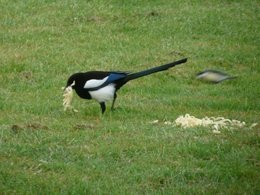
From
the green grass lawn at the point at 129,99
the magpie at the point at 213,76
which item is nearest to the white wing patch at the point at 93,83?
the green grass lawn at the point at 129,99

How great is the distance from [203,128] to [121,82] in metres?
1.56

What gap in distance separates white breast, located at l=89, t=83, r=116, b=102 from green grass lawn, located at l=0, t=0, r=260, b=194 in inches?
9.0

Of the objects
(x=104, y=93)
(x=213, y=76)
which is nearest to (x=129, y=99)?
(x=104, y=93)

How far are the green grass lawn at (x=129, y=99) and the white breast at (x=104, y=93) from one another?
23 cm

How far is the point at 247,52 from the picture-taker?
13.0 m

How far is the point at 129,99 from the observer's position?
33.4ft

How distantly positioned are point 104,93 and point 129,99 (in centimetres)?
111

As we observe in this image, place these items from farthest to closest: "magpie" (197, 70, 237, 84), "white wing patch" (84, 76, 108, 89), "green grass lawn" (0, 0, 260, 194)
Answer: "magpie" (197, 70, 237, 84), "white wing patch" (84, 76, 108, 89), "green grass lawn" (0, 0, 260, 194)

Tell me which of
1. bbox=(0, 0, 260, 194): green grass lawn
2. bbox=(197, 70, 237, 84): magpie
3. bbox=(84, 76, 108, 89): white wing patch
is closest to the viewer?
bbox=(0, 0, 260, 194): green grass lawn

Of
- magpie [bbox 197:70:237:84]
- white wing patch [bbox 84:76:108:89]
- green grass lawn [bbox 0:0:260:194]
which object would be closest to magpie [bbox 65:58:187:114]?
white wing patch [bbox 84:76:108:89]

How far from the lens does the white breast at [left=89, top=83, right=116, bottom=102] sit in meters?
9.09

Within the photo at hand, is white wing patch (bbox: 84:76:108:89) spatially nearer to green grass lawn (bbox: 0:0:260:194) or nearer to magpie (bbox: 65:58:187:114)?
magpie (bbox: 65:58:187:114)

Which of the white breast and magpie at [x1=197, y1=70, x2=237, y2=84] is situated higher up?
the white breast

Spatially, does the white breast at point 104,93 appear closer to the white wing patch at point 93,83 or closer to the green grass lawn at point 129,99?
the white wing patch at point 93,83
